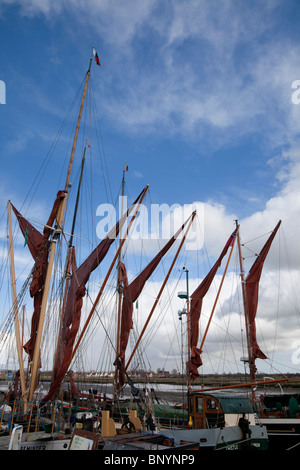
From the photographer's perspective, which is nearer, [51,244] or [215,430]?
[215,430]

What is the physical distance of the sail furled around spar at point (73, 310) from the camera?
19141 millimetres

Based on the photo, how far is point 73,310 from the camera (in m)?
21.6

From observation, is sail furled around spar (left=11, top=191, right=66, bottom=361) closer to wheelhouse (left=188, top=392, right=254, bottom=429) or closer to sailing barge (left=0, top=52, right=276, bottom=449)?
sailing barge (left=0, top=52, right=276, bottom=449)

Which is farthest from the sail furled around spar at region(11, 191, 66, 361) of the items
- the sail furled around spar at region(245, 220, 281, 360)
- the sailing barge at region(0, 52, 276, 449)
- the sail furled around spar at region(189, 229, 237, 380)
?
the sail furled around spar at region(245, 220, 281, 360)

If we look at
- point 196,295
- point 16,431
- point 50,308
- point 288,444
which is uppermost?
point 196,295

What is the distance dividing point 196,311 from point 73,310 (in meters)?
15.6

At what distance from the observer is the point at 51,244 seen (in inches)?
845

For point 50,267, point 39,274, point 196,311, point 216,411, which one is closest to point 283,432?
point 216,411

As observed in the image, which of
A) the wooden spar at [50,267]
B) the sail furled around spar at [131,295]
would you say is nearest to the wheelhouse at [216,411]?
the wooden spar at [50,267]

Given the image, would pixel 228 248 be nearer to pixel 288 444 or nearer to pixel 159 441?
pixel 288 444

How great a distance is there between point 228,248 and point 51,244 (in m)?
22.2

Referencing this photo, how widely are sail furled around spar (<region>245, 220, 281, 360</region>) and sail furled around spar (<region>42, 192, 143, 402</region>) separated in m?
16.5

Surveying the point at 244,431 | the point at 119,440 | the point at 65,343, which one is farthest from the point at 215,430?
the point at 65,343

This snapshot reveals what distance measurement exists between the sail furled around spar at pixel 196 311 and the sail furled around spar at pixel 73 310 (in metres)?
12.5
